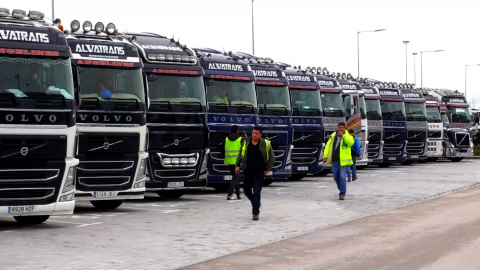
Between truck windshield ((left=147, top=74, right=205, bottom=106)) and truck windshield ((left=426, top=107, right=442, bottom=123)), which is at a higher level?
truck windshield ((left=147, top=74, right=205, bottom=106))

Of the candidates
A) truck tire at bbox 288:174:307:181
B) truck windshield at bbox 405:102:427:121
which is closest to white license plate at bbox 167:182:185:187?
truck tire at bbox 288:174:307:181

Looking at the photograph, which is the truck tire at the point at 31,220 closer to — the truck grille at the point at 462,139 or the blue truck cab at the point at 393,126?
the blue truck cab at the point at 393,126

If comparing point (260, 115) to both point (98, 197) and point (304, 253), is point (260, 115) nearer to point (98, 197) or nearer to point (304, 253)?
point (98, 197)

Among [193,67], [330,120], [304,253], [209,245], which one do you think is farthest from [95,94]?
[330,120]

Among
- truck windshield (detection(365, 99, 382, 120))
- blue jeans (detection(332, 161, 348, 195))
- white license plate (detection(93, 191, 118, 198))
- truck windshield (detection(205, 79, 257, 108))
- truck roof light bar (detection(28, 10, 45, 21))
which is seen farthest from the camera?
truck windshield (detection(365, 99, 382, 120))

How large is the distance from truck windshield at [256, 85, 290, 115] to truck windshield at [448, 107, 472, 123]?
22.4 meters

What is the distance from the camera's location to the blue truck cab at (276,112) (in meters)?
25.8

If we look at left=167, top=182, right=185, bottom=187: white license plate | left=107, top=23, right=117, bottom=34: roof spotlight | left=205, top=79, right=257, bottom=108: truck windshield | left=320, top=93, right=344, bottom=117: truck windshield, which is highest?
left=107, top=23, right=117, bottom=34: roof spotlight

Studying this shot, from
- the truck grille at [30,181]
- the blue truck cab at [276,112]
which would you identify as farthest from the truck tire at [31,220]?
the blue truck cab at [276,112]

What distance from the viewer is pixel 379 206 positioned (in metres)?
21.0

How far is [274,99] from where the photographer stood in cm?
2634

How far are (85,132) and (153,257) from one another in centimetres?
604

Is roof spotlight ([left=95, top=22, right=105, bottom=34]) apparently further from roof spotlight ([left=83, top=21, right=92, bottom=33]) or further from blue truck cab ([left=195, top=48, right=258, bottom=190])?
blue truck cab ([left=195, top=48, right=258, bottom=190])

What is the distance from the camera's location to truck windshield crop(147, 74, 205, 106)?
20.8 meters
